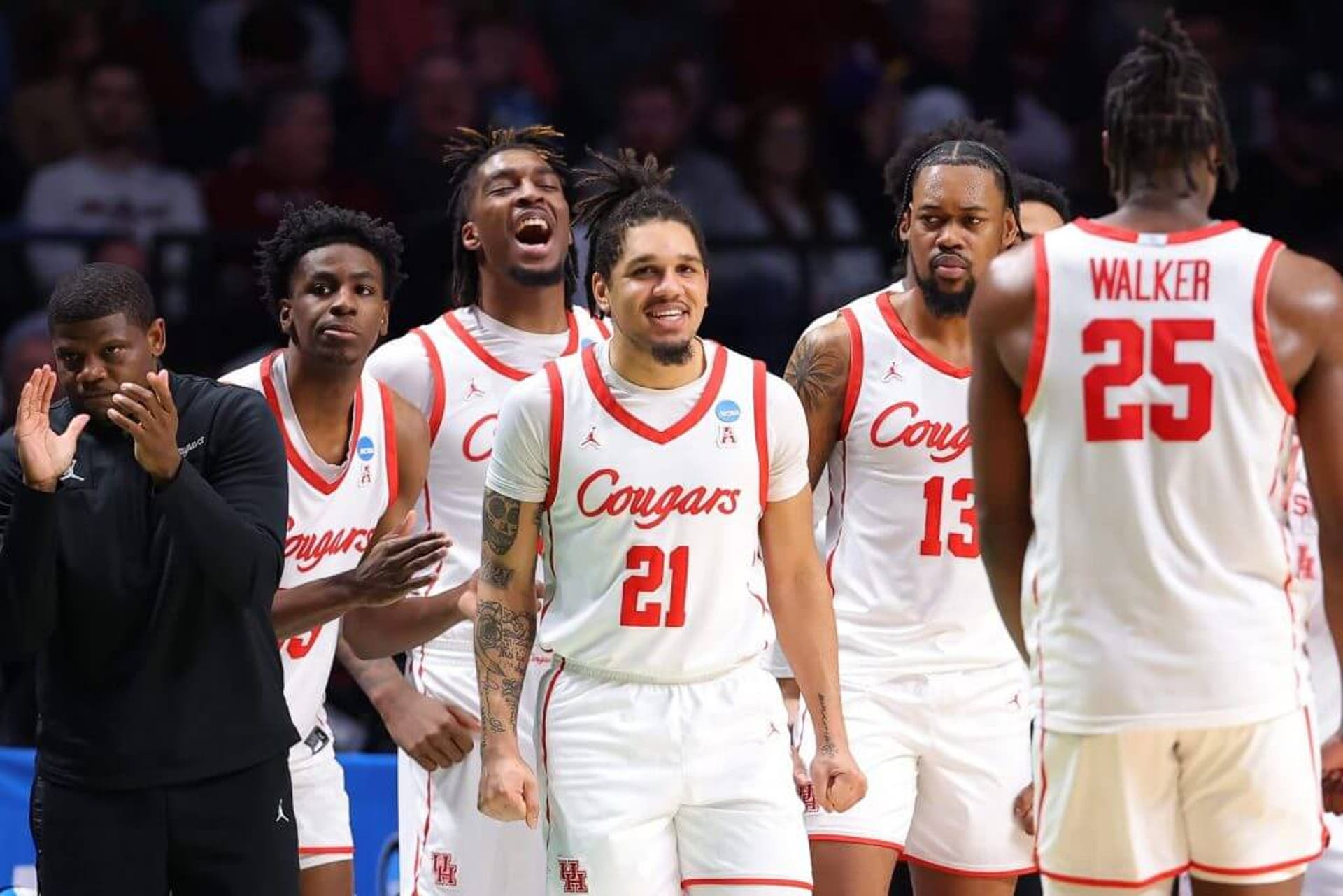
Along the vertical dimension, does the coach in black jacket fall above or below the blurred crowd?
below

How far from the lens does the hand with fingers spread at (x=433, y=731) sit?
18.1 feet

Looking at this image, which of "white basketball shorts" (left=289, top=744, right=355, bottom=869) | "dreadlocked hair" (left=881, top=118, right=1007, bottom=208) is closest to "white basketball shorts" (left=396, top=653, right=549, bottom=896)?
"white basketball shorts" (left=289, top=744, right=355, bottom=869)

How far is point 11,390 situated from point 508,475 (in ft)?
13.5

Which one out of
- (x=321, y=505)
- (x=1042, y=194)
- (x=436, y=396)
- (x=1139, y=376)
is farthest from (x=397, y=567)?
(x=1042, y=194)

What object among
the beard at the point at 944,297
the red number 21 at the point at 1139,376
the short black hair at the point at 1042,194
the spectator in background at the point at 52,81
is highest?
the spectator in background at the point at 52,81

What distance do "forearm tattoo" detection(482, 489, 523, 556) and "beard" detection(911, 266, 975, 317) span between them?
4.07 ft

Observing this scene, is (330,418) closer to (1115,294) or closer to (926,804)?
(926,804)

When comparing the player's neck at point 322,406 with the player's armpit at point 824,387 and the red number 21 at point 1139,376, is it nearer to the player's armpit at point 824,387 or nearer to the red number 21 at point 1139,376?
the player's armpit at point 824,387

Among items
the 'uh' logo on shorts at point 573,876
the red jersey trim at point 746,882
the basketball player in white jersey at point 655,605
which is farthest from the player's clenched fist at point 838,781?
the 'uh' logo on shorts at point 573,876

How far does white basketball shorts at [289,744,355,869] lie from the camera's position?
554 cm

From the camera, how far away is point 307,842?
553 cm

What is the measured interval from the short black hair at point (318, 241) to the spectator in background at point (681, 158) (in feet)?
13.4

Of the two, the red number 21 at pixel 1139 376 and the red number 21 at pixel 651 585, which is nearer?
the red number 21 at pixel 1139 376

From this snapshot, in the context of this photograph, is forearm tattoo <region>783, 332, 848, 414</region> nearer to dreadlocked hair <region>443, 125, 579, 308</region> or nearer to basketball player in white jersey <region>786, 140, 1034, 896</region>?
basketball player in white jersey <region>786, 140, 1034, 896</region>
